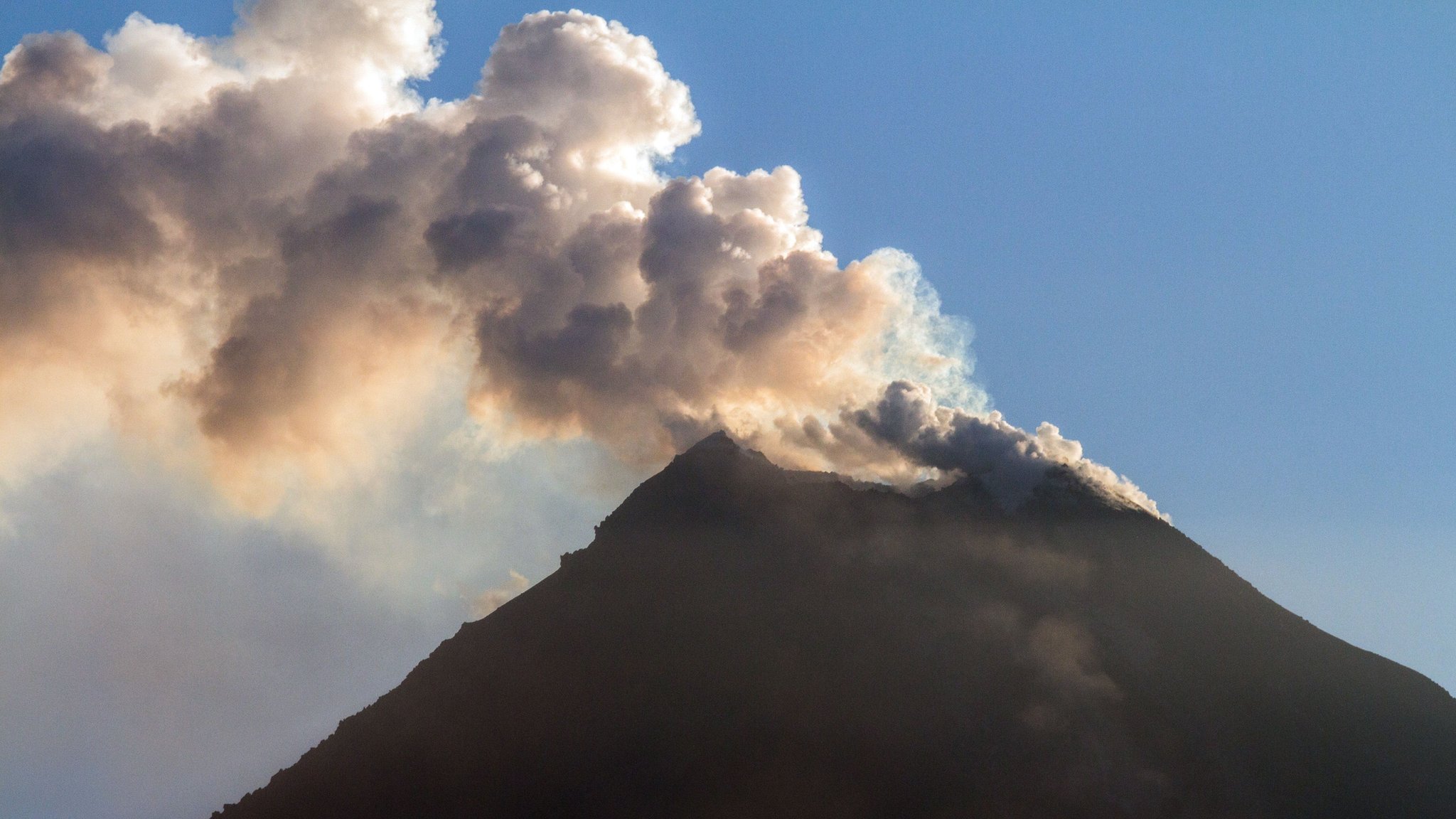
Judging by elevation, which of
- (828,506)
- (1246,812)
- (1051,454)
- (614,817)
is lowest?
(1246,812)

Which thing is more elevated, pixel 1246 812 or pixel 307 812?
pixel 307 812

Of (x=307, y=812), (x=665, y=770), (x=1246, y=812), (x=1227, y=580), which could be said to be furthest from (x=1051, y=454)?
(x=307, y=812)

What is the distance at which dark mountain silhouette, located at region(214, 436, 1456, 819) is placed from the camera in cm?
8544

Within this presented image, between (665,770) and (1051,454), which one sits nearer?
(665,770)

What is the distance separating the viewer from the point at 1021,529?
10344cm

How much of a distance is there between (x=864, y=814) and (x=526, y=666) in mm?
33562

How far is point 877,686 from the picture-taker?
308 ft

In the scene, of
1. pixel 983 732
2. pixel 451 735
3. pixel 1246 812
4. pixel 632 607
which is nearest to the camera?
pixel 1246 812

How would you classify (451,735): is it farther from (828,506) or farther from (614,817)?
(828,506)

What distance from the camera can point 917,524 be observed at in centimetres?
10612

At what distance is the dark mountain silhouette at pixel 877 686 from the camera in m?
85.4

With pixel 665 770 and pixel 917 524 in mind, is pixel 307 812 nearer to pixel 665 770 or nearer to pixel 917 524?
pixel 665 770

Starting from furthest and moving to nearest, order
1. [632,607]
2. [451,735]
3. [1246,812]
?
[632,607] → [451,735] → [1246,812]

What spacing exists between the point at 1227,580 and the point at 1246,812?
24.9 meters
